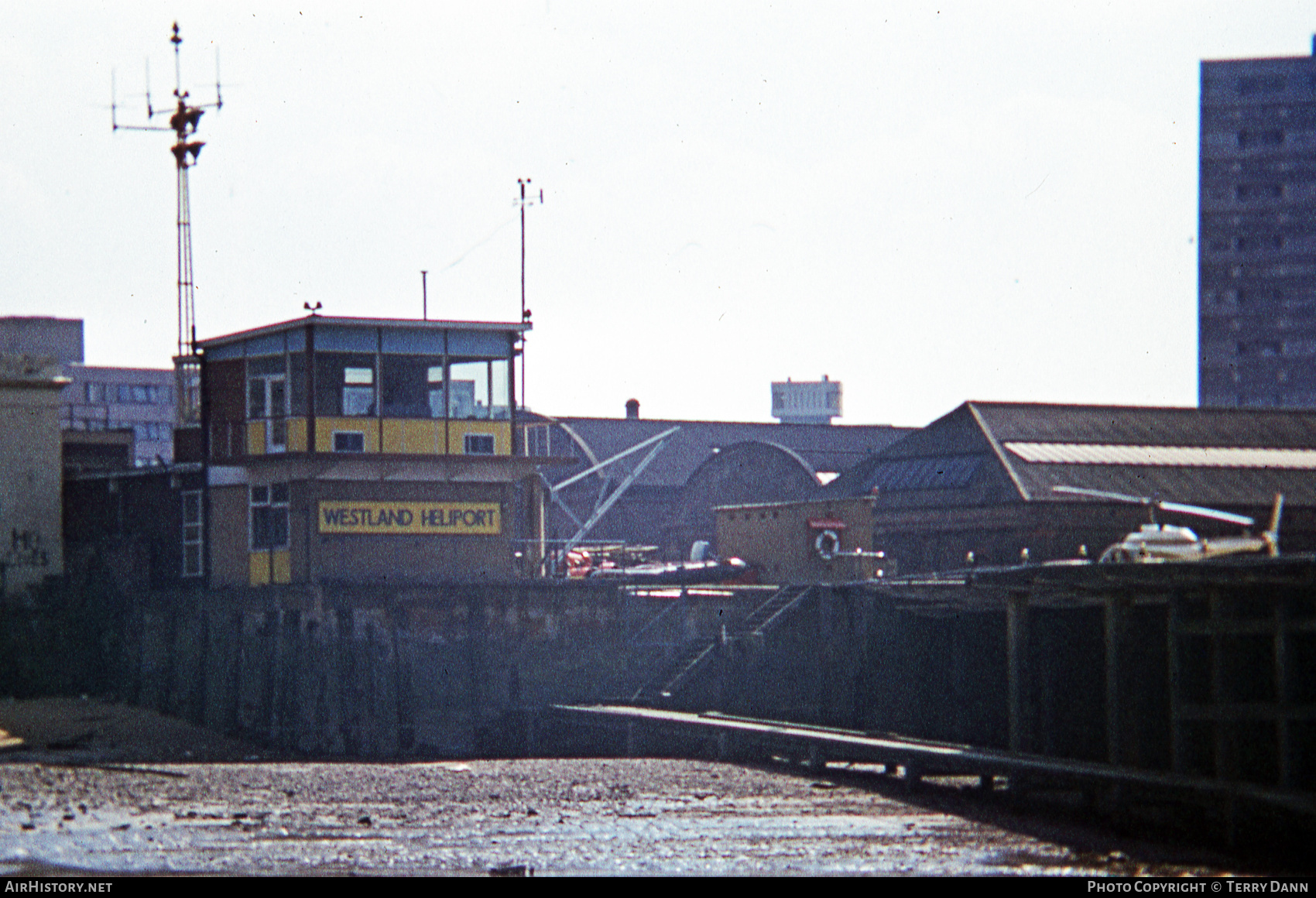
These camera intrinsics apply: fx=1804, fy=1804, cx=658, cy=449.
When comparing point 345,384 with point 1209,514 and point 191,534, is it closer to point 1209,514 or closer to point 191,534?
point 191,534

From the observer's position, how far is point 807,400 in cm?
14650

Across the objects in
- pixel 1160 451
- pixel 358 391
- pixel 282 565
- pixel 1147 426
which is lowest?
pixel 282 565

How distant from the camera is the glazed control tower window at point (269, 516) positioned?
47406mm

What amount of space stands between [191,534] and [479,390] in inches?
370

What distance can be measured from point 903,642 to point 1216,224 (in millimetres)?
81462

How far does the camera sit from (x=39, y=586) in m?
50.2

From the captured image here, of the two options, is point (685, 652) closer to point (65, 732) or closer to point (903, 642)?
point (903, 642)

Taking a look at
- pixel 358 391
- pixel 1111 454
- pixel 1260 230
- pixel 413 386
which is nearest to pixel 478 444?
pixel 413 386

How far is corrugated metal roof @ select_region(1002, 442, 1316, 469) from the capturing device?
6134 centimetres

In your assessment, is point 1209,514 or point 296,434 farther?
point 296,434

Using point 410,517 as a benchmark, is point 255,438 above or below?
above

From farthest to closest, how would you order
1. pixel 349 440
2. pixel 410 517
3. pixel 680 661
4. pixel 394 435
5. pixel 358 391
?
pixel 410 517 → pixel 358 391 → pixel 394 435 → pixel 349 440 → pixel 680 661
